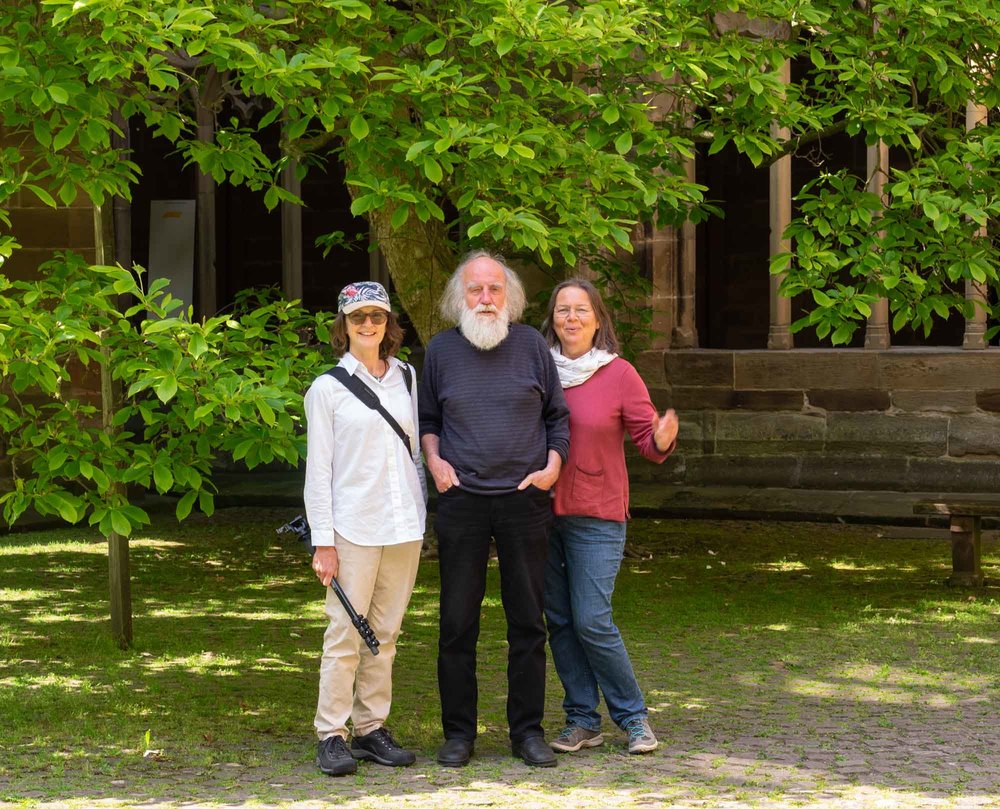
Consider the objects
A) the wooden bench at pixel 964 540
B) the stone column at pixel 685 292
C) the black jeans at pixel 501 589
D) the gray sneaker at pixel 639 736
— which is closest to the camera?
the black jeans at pixel 501 589

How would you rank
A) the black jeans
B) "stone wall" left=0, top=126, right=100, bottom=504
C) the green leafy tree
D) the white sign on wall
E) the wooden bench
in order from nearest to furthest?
the black jeans → the green leafy tree → the wooden bench → "stone wall" left=0, top=126, right=100, bottom=504 → the white sign on wall

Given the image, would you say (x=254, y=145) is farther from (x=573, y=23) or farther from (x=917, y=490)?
(x=917, y=490)

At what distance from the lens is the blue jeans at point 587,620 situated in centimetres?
521

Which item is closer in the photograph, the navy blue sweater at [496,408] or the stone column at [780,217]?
the navy blue sweater at [496,408]

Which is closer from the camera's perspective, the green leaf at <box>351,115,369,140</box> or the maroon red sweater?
the maroon red sweater

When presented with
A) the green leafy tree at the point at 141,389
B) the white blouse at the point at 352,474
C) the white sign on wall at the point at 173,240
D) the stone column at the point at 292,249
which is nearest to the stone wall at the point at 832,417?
the stone column at the point at 292,249

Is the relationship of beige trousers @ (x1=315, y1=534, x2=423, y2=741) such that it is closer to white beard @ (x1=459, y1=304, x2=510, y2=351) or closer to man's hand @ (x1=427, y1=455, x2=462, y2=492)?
man's hand @ (x1=427, y1=455, x2=462, y2=492)

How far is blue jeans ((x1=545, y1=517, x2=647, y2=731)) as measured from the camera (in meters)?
5.21

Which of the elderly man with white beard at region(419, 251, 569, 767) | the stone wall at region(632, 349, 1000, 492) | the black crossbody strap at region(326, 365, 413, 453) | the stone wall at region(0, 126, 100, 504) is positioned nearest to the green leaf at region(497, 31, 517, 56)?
the elderly man with white beard at region(419, 251, 569, 767)

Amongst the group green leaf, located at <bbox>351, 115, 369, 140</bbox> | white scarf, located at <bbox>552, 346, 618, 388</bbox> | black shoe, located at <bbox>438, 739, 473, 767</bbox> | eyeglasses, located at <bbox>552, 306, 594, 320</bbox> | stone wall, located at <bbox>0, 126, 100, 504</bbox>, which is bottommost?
black shoe, located at <bbox>438, 739, 473, 767</bbox>

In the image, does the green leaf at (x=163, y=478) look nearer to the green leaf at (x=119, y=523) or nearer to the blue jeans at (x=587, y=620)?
the green leaf at (x=119, y=523)

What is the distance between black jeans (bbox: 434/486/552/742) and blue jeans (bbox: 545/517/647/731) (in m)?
0.13

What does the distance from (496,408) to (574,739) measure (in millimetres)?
1158

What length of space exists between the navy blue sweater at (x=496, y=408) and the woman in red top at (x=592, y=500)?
0.12 metres
